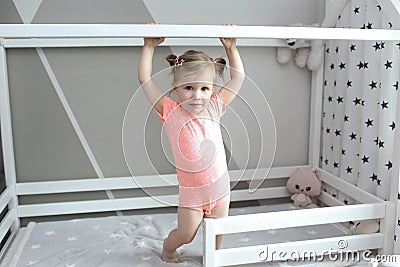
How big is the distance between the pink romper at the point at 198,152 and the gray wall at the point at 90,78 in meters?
0.37

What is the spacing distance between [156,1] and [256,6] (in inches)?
Result: 16.9

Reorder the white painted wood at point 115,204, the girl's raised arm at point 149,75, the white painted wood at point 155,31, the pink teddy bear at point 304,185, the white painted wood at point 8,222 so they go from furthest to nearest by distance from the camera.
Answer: the pink teddy bear at point 304,185, the white painted wood at point 115,204, the white painted wood at point 8,222, the girl's raised arm at point 149,75, the white painted wood at point 155,31

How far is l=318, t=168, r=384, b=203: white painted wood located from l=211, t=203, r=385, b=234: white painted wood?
0.08 meters

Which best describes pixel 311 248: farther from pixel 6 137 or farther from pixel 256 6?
pixel 6 137

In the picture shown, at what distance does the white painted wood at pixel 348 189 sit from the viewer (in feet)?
5.31

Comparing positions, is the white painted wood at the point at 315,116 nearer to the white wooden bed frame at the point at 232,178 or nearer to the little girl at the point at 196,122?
the white wooden bed frame at the point at 232,178

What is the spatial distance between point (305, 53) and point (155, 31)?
0.97 metres

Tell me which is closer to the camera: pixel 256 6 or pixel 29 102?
pixel 29 102

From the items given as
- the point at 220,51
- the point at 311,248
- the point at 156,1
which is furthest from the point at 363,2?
the point at 311,248

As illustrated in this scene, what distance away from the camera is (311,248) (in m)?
1.47

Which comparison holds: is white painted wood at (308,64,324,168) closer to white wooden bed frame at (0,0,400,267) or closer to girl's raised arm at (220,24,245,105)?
white wooden bed frame at (0,0,400,267)

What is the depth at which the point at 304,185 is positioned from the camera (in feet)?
6.51

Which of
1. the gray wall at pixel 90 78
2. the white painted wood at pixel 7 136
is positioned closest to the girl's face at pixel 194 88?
the gray wall at pixel 90 78

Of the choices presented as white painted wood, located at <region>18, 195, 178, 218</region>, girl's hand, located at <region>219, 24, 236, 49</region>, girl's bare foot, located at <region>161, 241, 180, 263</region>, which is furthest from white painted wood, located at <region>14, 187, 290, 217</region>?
girl's hand, located at <region>219, 24, 236, 49</region>
